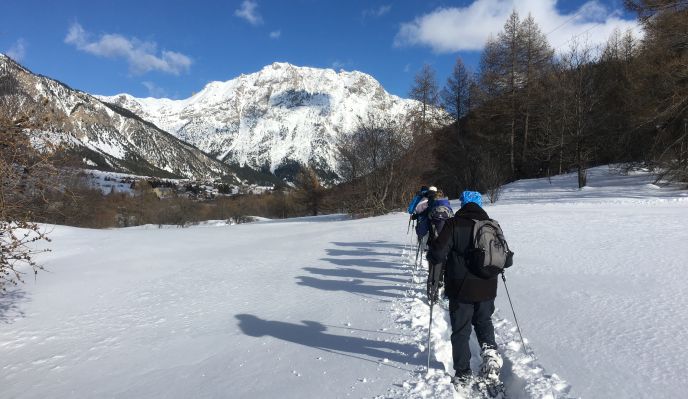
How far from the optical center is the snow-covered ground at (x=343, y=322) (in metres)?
4.20

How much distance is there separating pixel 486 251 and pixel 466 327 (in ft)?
2.76

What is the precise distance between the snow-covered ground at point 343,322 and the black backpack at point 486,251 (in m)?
1.20

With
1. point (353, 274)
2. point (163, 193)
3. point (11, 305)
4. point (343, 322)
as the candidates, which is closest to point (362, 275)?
point (353, 274)

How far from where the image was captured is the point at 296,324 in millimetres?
6453

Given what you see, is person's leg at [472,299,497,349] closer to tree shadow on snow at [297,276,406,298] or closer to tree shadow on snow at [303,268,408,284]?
tree shadow on snow at [297,276,406,298]

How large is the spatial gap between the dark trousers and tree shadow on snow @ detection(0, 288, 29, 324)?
959 cm

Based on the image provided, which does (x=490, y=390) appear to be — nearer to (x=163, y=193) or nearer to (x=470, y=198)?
(x=470, y=198)

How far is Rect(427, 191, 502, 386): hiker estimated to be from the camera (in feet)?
13.2

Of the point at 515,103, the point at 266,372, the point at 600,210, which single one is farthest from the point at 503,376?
the point at 515,103

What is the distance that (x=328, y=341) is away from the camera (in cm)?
555

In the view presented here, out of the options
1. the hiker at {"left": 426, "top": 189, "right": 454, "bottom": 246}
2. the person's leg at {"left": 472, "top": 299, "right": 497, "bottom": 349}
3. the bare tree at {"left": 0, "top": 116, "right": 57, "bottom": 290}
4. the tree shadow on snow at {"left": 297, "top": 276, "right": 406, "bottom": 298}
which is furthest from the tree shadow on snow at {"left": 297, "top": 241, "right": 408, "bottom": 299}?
the bare tree at {"left": 0, "top": 116, "right": 57, "bottom": 290}

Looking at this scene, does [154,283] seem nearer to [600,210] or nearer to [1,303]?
[1,303]

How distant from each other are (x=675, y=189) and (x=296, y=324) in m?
20.2

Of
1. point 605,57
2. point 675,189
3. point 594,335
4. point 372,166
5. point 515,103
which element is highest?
point 605,57
